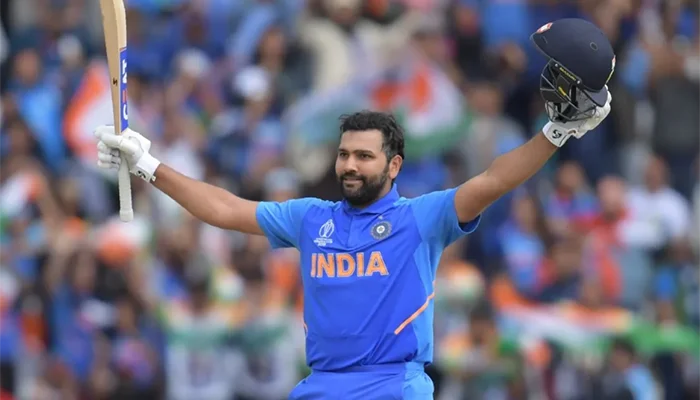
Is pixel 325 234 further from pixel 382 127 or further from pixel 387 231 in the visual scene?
pixel 382 127

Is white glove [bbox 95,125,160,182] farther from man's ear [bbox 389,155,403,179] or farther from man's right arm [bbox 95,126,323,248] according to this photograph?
man's ear [bbox 389,155,403,179]

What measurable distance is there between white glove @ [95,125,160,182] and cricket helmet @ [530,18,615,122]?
222 cm

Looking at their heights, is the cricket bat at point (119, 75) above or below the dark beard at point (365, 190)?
above

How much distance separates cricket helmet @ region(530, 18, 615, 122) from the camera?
7.01 metres

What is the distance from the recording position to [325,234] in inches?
297

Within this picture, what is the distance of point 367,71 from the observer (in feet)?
49.9

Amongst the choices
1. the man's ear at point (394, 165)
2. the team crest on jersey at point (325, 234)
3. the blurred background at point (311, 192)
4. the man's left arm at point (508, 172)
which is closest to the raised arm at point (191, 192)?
the team crest on jersey at point (325, 234)

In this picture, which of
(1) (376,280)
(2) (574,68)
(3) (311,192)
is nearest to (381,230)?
(1) (376,280)

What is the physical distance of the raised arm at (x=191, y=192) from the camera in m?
7.77

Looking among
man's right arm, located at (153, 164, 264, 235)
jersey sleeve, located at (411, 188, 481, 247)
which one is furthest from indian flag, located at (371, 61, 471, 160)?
jersey sleeve, located at (411, 188, 481, 247)

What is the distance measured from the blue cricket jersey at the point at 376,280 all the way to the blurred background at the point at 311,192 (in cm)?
547

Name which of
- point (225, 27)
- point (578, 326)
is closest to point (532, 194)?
point (578, 326)

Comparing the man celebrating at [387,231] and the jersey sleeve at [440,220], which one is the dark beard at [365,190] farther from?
the jersey sleeve at [440,220]

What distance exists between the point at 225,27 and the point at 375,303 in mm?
8697
